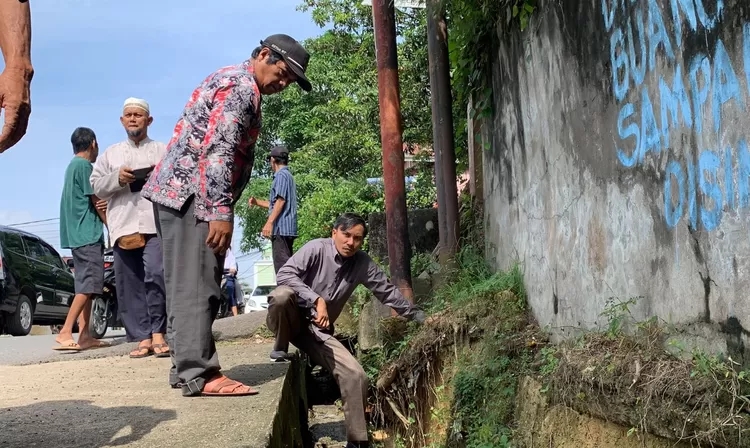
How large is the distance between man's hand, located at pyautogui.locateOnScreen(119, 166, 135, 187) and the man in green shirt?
89cm

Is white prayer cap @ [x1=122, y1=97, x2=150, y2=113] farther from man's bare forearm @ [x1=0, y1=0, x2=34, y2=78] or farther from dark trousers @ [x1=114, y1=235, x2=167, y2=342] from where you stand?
man's bare forearm @ [x1=0, y1=0, x2=34, y2=78]

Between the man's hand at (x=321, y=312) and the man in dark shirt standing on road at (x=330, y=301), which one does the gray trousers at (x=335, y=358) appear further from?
the man's hand at (x=321, y=312)

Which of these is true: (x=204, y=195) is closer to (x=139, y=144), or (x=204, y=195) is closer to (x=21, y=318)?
(x=139, y=144)

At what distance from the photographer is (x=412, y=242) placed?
7.77m

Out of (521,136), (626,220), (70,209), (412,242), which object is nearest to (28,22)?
(626,220)

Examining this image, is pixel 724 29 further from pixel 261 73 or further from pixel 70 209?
pixel 70 209

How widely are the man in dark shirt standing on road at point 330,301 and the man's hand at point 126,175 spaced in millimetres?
1309

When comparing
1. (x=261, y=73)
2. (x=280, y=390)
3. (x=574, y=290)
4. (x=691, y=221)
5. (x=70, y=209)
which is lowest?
(x=280, y=390)

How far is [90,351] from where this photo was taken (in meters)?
6.55

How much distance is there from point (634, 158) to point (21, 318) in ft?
34.7

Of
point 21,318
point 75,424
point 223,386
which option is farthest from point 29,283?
point 75,424

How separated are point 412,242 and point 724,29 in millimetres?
5083

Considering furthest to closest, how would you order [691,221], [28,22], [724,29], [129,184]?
[129,184], [691,221], [724,29], [28,22]

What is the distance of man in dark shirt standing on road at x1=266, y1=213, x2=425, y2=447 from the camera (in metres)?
5.21
